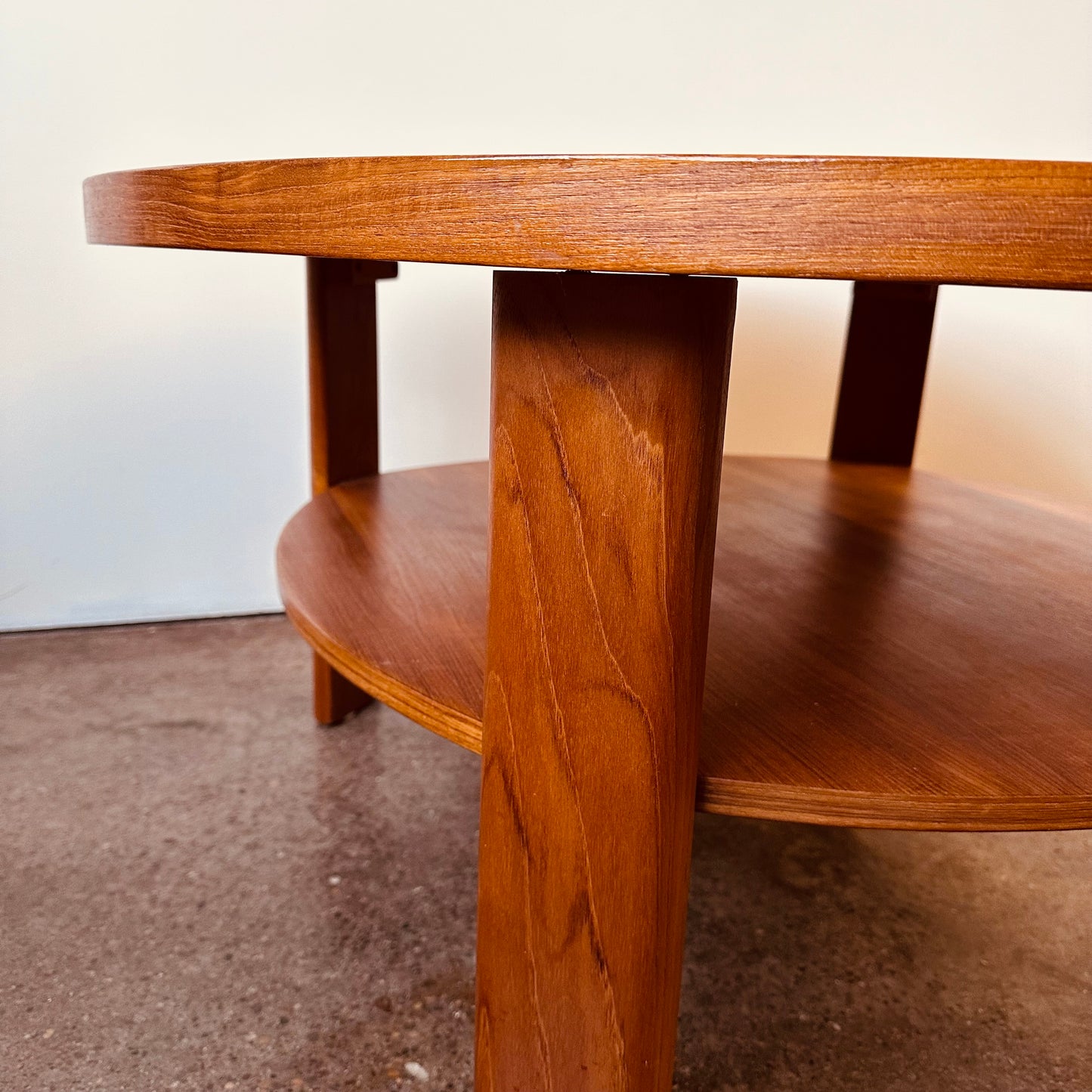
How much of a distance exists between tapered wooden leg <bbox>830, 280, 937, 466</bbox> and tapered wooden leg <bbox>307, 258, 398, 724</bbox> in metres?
0.70

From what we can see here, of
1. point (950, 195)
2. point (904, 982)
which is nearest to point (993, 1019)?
point (904, 982)

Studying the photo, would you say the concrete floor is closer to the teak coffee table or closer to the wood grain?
the teak coffee table

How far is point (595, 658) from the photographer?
51 centimetres

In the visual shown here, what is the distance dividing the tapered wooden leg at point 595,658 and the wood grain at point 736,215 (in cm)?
7

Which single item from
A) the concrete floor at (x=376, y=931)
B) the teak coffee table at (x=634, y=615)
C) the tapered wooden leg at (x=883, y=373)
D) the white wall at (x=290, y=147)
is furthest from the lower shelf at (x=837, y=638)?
the white wall at (x=290, y=147)

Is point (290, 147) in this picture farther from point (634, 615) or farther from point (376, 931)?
point (634, 615)

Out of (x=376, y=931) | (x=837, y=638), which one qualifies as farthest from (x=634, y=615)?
(x=376, y=931)

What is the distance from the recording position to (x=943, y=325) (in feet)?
7.09

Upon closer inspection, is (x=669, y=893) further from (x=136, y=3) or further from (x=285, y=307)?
(x=136, y=3)

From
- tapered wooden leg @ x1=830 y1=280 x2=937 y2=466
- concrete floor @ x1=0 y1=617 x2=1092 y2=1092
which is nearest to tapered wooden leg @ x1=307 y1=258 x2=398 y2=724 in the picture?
concrete floor @ x1=0 y1=617 x2=1092 y2=1092

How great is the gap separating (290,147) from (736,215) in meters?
1.58

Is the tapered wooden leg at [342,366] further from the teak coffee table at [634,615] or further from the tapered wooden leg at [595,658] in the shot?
the tapered wooden leg at [595,658]

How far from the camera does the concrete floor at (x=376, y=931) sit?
35.1 inches

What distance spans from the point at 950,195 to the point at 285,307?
1.63 m
